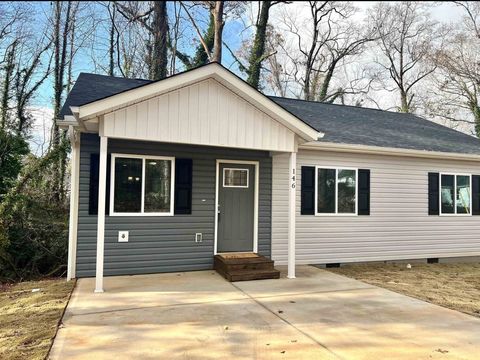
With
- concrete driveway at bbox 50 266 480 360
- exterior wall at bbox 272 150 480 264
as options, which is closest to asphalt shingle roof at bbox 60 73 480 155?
exterior wall at bbox 272 150 480 264

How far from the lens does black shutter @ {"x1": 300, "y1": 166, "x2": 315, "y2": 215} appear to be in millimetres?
7512

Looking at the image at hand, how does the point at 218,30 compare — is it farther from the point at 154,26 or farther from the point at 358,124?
the point at 358,124

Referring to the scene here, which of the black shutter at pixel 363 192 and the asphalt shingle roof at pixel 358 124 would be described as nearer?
the asphalt shingle roof at pixel 358 124

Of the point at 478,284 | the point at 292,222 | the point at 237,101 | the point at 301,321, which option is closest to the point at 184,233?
the point at 292,222

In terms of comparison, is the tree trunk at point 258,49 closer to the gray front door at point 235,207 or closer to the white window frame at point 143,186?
the gray front door at point 235,207

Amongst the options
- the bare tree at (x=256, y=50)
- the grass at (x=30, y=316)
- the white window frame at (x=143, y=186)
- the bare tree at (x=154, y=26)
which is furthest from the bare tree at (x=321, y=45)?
the grass at (x=30, y=316)

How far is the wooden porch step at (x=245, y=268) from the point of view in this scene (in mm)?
5930

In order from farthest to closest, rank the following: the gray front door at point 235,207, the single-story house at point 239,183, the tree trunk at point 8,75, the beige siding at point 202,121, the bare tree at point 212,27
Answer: the bare tree at point 212,27 < the tree trunk at point 8,75 < the gray front door at point 235,207 < the single-story house at point 239,183 < the beige siding at point 202,121

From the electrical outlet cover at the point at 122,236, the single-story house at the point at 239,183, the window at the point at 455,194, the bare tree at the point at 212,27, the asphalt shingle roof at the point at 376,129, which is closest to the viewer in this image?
the single-story house at the point at 239,183

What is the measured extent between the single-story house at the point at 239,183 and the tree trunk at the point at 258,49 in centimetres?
724

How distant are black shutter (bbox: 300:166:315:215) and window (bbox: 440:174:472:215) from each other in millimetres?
3584

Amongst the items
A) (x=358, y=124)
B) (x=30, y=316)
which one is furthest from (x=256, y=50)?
(x=30, y=316)

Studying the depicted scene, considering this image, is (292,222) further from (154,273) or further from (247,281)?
(154,273)

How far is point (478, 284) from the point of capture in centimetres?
653
